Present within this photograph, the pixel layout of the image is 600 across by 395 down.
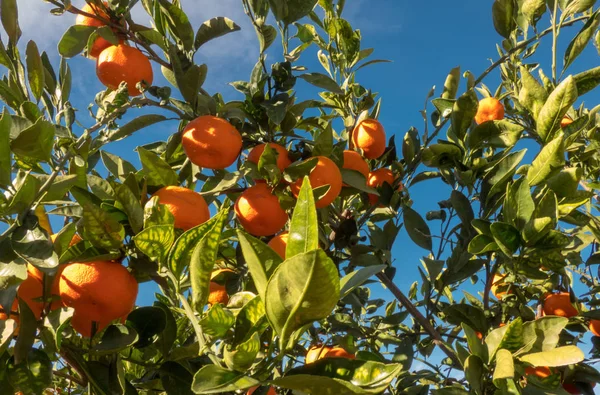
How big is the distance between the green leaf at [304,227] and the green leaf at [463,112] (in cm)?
109

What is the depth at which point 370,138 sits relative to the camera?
70.5 inches

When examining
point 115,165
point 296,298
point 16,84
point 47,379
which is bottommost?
point 47,379

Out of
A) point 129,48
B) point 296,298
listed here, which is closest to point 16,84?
point 129,48

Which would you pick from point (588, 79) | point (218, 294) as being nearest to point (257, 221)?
point (218, 294)

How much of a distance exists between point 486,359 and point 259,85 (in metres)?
0.88

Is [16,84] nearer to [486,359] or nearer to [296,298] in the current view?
[296,298]

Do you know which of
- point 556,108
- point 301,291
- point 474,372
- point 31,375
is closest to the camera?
point 301,291

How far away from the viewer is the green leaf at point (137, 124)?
4.56 ft

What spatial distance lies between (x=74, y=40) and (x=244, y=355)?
3.58 feet

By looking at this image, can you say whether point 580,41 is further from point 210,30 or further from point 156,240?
point 156,240

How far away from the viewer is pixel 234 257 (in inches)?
66.1

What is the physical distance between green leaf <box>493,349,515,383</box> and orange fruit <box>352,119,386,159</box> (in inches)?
36.0

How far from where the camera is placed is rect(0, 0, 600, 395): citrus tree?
779 mm

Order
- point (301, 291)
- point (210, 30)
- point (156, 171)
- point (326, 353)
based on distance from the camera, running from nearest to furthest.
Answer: point (301, 291), point (156, 171), point (210, 30), point (326, 353)
